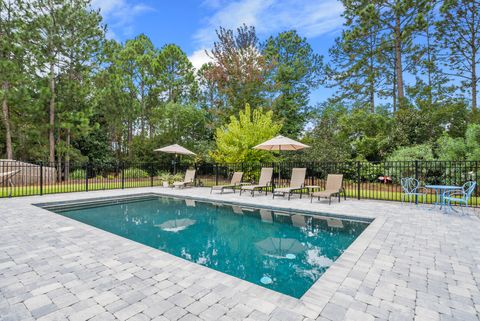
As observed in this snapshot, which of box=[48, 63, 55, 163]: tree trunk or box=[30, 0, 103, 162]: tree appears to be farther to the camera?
box=[48, 63, 55, 163]: tree trunk

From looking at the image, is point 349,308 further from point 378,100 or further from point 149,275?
point 378,100

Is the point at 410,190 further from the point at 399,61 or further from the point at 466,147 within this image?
the point at 399,61

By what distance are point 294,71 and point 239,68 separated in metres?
6.44

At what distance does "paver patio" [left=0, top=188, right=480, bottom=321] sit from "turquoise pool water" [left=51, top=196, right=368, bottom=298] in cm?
67

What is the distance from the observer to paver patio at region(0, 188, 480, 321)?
2312mm

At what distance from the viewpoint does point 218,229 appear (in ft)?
20.8

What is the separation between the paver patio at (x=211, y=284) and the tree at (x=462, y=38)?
1679 cm

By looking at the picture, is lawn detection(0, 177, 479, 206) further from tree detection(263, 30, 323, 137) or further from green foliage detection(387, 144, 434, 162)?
tree detection(263, 30, 323, 137)

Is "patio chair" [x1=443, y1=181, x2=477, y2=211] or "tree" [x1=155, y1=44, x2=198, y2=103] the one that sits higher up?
"tree" [x1=155, y1=44, x2=198, y2=103]

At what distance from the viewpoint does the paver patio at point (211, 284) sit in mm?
2312

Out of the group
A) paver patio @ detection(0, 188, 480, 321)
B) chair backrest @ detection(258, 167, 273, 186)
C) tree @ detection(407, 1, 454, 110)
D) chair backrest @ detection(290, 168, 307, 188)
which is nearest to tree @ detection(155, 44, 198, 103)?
chair backrest @ detection(258, 167, 273, 186)

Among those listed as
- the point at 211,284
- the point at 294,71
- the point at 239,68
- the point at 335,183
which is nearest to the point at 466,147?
the point at 335,183

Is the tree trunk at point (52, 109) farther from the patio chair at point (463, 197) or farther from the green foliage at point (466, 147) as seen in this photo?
the green foliage at point (466, 147)

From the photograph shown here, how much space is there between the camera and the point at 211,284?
113 inches
